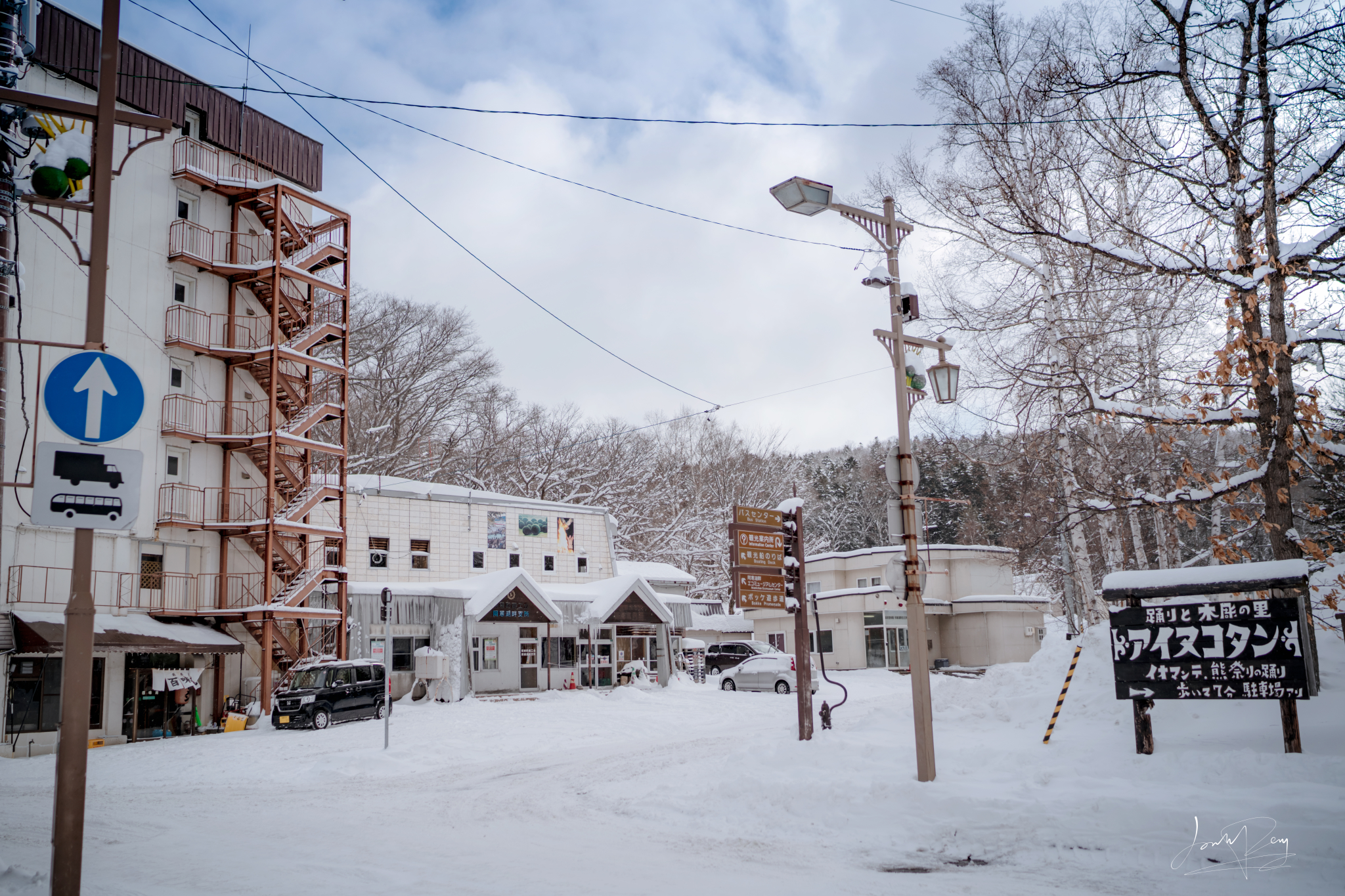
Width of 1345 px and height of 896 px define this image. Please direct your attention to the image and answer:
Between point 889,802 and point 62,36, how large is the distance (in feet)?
91.6

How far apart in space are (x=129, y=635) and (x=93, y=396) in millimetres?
19327

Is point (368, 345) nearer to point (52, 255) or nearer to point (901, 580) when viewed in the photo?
point (52, 255)

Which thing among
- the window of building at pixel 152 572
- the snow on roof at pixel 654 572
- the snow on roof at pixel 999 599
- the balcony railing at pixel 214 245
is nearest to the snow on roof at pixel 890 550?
the snow on roof at pixel 999 599

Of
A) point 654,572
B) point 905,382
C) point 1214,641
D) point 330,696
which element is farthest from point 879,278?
point 654,572

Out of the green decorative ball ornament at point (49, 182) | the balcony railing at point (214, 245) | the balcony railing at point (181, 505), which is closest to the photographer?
the green decorative ball ornament at point (49, 182)

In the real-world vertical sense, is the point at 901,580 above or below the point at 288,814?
above

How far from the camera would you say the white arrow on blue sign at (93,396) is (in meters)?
6.02

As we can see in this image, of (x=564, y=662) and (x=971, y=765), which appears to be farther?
(x=564, y=662)

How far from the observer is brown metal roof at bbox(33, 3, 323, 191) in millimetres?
24750

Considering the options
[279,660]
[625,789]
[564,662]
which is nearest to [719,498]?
[564,662]

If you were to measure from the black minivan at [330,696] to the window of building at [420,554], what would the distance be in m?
7.80

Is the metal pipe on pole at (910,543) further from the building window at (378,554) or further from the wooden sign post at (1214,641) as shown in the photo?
the building window at (378,554)

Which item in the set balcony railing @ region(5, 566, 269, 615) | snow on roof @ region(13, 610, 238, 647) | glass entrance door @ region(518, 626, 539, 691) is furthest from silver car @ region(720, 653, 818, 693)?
snow on roof @ region(13, 610, 238, 647)

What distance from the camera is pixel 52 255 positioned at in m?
24.1
